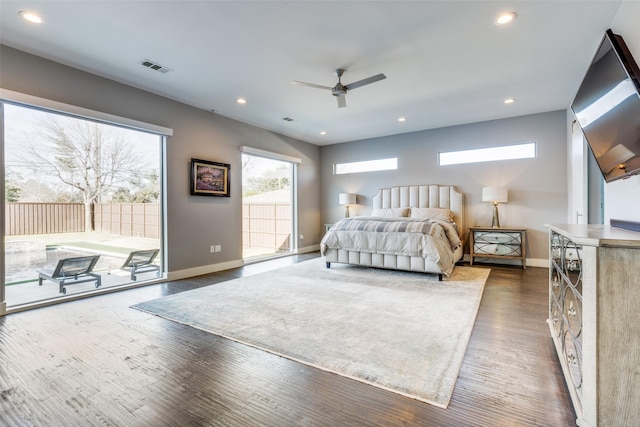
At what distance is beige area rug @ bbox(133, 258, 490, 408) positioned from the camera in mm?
1856

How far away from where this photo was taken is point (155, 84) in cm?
380

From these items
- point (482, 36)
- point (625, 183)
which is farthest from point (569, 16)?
point (625, 183)

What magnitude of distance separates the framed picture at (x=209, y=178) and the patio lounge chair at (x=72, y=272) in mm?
1620

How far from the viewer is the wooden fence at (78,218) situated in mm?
3054

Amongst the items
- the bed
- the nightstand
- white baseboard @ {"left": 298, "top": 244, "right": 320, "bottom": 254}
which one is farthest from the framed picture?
the nightstand

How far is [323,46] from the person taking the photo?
2.87m

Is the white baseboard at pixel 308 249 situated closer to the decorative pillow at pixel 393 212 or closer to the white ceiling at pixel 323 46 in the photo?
→ the decorative pillow at pixel 393 212

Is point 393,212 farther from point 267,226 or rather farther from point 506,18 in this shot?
point 506,18

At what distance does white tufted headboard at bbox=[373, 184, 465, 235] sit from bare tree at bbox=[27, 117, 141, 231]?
4637 millimetres

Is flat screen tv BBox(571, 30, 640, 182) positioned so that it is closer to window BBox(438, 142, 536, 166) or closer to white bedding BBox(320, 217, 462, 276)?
white bedding BBox(320, 217, 462, 276)

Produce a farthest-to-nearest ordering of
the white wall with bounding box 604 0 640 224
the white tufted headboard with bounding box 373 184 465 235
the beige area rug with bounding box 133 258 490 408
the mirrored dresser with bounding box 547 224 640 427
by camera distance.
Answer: the white tufted headboard with bounding box 373 184 465 235, the white wall with bounding box 604 0 640 224, the beige area rug with bounding box 133 258 490 408, the mirrored dresser with bounding box 547 224 640 427

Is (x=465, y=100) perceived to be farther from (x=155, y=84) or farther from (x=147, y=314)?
(x=147, y=314)

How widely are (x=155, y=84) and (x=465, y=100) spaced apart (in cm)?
438

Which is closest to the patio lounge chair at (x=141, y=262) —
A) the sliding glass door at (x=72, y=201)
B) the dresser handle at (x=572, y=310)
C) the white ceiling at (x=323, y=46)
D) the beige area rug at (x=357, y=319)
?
the sliding glass door at (x=72, y=201)
